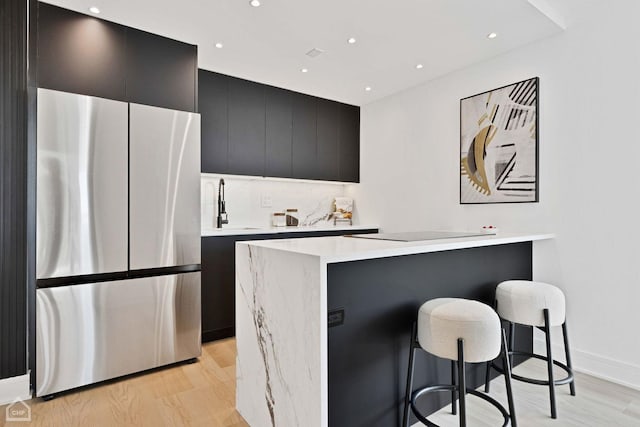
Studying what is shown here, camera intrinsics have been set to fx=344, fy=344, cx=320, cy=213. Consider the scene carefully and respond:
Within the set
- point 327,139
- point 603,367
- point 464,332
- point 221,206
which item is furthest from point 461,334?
point 327,139

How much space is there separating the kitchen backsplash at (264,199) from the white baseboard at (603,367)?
2.79 metres

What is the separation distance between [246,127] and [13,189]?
197 cm

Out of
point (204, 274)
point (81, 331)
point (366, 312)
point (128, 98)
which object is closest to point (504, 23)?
point (366, 312)

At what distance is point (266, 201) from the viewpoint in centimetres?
400

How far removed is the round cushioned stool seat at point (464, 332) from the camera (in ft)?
4.88

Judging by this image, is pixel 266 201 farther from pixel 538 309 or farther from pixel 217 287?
pixel 538 309

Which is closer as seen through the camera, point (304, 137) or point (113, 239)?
point (113, 239)

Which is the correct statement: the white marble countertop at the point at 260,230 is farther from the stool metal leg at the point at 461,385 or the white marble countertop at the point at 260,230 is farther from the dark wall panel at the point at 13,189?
the stool metal leg at the point at 461,385

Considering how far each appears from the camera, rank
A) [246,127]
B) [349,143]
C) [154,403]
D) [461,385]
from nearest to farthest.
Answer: [461,385]
[154,403]
[246,127]
[349,143]

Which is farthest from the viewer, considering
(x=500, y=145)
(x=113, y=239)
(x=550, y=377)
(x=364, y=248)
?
(x=500, y=145)

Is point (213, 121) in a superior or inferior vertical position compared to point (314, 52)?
inferior

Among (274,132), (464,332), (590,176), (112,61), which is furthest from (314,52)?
(464,332)

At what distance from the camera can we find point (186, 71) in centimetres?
273
